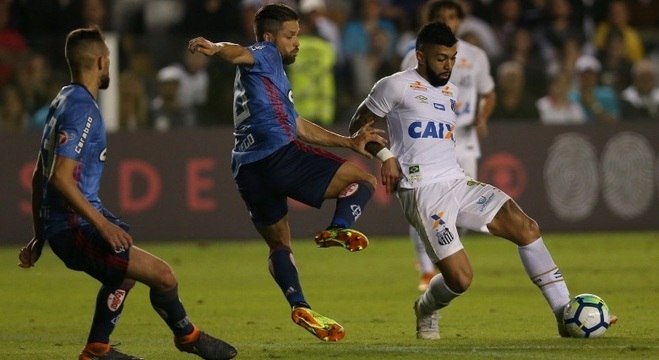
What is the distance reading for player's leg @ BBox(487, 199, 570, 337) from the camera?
951 cm

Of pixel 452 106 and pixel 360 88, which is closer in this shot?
pixel 452 106

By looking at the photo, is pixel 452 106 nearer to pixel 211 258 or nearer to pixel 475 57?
pixel 475 57

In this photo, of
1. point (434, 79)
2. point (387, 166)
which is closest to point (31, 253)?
point (387, 166)

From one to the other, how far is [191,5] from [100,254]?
1203 centimetres

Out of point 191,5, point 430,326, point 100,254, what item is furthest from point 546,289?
point 191,5

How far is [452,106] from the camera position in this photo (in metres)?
9.91

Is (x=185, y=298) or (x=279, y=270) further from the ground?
(x=279, y=270)

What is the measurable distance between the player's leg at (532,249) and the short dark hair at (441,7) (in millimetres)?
3137

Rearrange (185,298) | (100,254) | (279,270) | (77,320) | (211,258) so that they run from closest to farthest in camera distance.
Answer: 1. (100,254)
2. (279,270)
3. (77,320)
4. (185,298)
5. (211,258)

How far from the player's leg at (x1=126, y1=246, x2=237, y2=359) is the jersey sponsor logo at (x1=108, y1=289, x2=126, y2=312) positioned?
0.21 meters

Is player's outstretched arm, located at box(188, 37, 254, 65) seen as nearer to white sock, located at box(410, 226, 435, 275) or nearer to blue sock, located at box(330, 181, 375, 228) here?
blue sock, located at box(330, 181, 375, 228)

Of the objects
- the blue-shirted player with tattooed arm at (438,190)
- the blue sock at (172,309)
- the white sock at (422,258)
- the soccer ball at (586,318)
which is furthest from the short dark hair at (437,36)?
the white sock at (422,258)

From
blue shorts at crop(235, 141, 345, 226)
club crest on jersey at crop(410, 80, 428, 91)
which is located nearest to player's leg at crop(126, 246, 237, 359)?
blue shorts at crop(235, 141, 345, 226)

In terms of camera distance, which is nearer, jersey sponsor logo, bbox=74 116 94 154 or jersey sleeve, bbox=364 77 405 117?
jersey sponsor logo, bbox=74 116 94 154
